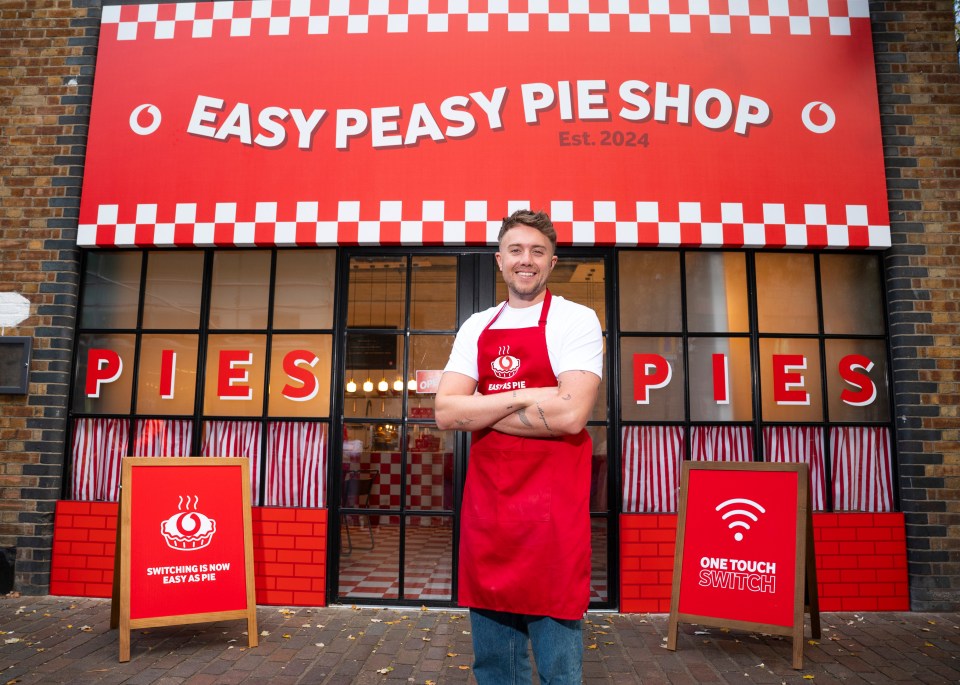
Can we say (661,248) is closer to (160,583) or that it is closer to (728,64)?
(728,64)

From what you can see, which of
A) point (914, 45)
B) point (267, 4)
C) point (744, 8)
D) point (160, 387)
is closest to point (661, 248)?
point (744, 8)

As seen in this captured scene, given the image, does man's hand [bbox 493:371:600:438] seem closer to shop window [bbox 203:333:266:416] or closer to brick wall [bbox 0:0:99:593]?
shop window [bbox 203:333:266:416]

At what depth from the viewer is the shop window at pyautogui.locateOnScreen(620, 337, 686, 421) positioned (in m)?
4.29

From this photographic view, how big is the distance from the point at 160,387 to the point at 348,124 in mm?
2298

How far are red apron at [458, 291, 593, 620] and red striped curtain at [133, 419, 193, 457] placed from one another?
125 inches

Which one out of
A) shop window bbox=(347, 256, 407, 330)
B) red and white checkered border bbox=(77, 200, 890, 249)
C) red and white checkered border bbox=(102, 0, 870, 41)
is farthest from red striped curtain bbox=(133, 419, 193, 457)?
red and white checkered border bbox=(102, 0, 870, 41)

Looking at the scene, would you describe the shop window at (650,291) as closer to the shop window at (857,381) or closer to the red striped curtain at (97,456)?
the shop window at (857,381)

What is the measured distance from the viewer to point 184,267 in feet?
14.9

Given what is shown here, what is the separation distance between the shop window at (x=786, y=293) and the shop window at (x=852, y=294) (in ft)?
0.32

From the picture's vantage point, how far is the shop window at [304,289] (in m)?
4.43

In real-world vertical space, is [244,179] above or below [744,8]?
below

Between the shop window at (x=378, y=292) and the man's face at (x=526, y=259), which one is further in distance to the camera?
the shop window at (x=378, y=292)

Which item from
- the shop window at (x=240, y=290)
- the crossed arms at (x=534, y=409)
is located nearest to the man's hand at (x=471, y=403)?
the crossed arms at (x=534, y=409)

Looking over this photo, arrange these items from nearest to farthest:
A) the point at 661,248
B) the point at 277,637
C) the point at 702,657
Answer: the point at 702,657 → the point at 277,637 → the point at 661,248
